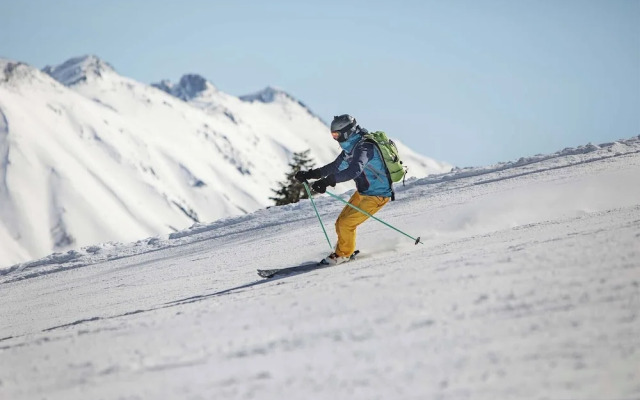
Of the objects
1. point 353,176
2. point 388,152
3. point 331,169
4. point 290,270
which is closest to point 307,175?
point 331,169

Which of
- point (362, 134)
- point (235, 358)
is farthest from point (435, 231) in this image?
point (235, 358)

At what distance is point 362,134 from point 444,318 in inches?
178

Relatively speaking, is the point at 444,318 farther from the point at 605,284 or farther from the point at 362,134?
the point at 362,134

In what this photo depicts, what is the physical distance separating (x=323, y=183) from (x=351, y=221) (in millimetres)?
616

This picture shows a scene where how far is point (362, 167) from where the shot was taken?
25.1ft

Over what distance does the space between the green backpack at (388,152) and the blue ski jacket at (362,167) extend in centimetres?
5

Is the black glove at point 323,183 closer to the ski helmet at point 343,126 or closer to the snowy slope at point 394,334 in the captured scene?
the ski helmet at point 343,126

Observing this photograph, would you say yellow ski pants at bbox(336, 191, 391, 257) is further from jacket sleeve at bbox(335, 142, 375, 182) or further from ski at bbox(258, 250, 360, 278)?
jacket sleeve at bbox(335, 142, 375, 182)

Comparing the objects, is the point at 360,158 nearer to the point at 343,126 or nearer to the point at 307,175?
the point at 343,126

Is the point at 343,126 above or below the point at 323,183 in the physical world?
above

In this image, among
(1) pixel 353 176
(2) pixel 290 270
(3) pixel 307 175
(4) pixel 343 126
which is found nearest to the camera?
(2) pixel 290 270

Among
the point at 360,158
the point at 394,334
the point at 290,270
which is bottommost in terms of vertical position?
the point at 394,334

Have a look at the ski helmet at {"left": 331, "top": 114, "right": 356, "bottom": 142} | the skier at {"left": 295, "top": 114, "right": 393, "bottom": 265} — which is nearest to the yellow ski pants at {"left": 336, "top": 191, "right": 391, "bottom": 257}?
the skier at {"left": 295, "top": 114, "right": 393, "bottom": 265}

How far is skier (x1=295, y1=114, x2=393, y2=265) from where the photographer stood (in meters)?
7.66
